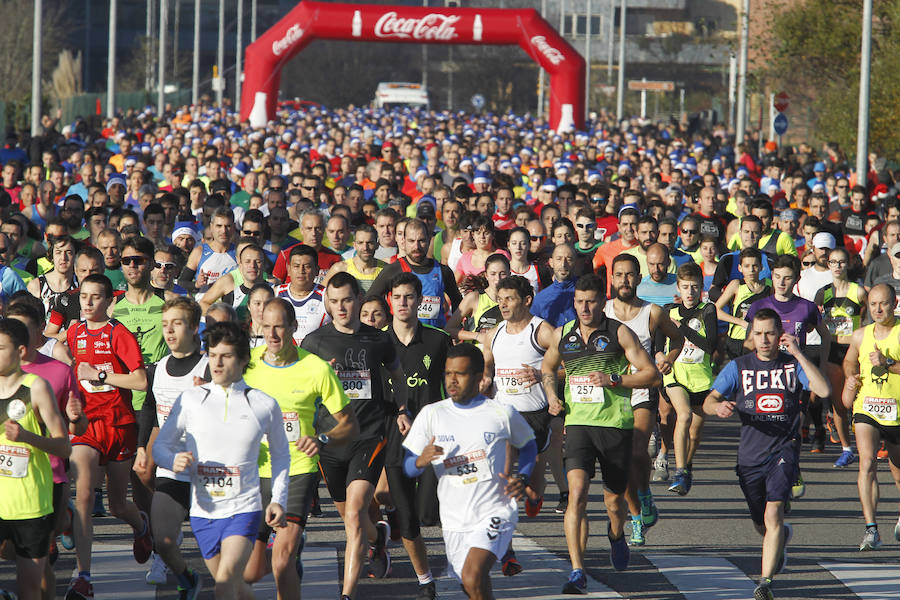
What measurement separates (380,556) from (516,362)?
57.0 inches

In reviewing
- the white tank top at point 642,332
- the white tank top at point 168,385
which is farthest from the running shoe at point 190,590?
the white tank top at point 642,332

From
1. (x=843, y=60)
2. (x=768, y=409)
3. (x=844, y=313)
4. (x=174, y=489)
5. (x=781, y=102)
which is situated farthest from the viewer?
(x=781, y=102)

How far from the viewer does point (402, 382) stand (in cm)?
833

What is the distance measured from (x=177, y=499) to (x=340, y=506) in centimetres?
113

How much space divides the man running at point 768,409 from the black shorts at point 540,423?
3.93 feet

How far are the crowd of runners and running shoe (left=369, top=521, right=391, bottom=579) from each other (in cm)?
1

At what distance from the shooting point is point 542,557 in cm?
887

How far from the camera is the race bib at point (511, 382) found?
915cm

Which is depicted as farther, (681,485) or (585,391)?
(681,485)

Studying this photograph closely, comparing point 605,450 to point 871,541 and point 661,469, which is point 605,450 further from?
point 661,469

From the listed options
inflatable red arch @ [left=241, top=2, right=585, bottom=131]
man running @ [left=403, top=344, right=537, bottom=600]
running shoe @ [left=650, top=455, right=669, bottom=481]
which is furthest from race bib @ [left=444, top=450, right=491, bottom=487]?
inflatable red arch @ [left=241, top=2, right=585, bottom=131]

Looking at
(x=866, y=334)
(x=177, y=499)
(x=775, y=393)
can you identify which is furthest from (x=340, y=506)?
(x=866, y=334)

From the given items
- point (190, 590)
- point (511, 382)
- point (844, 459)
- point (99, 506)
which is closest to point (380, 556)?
point (190, 590)

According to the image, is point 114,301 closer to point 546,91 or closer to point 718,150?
point 718,150
